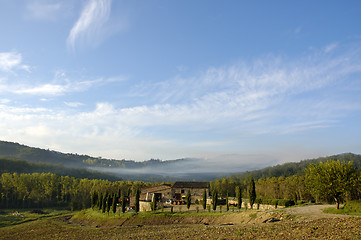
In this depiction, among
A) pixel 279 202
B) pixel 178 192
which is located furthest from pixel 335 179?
pixel 178 192

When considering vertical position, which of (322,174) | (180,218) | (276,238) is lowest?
(180,218)

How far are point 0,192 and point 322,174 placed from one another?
356 ft

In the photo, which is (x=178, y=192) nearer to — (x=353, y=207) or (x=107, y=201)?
(x=107, y=201)

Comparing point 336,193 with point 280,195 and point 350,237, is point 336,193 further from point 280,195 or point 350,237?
point 280,195

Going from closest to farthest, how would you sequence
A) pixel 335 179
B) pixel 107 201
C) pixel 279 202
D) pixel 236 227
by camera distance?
pixel 236 227 < pixel 335 179 < pixel 279 202 < pixel 107 201

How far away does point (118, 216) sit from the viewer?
5238 centimetres

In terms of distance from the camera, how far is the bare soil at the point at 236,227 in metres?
19.1

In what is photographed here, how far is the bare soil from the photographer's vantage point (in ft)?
62.8

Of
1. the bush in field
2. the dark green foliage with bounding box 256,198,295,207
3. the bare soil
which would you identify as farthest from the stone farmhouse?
the bush in field

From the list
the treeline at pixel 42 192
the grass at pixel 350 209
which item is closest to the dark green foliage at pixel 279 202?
the grass at pixel 350 209

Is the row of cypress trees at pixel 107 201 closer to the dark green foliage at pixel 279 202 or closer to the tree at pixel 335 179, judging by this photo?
the dark green foliage at pixel 279 202

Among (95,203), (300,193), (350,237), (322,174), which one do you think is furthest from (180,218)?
(300,193)

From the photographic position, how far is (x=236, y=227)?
89.4ft

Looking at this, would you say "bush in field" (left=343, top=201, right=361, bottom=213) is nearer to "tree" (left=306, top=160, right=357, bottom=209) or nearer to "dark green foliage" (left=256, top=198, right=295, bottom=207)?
"tree" (left=306, top=160, right=357, bottom=209)
